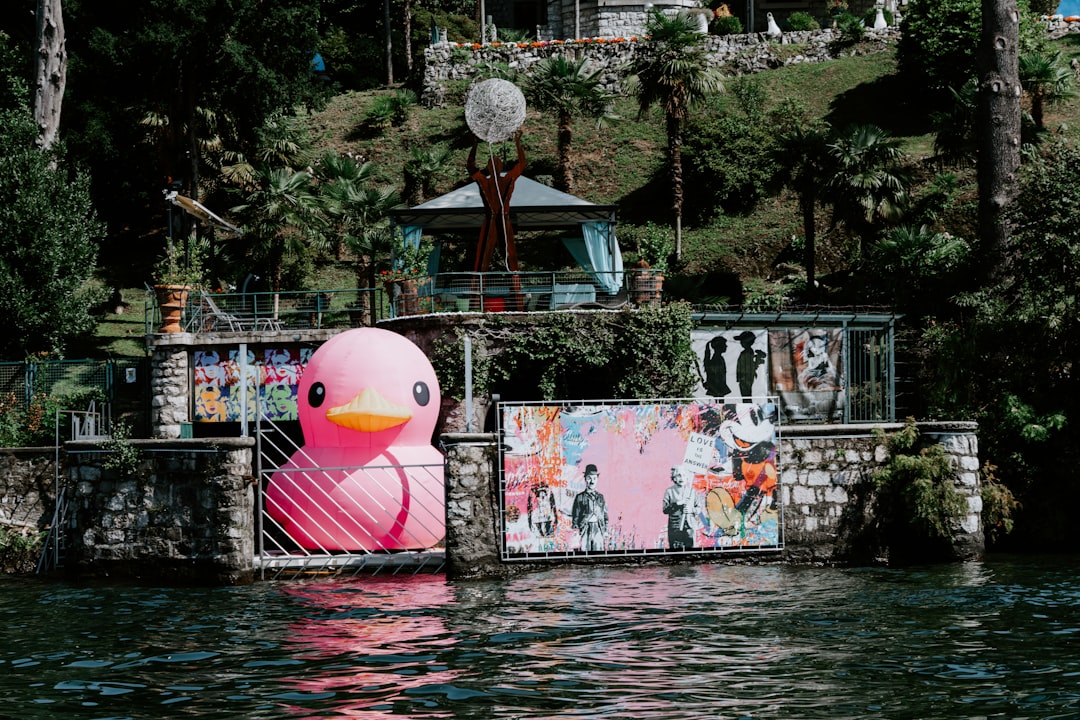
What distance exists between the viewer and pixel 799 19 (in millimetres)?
59219

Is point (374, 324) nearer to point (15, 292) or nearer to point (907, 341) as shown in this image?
point (15, 292)

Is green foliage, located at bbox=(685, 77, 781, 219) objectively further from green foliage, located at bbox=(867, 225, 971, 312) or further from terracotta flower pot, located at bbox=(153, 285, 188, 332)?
terracotta flower pot, located at bbox=(153, 285, 188, 332)

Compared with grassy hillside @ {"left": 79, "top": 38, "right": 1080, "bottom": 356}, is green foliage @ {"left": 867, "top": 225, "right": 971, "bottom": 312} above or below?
below

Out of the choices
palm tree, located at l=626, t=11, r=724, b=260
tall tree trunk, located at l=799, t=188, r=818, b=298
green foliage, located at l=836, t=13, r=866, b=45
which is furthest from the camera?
green foliage, located at l=836, t=13, r=866, b=45

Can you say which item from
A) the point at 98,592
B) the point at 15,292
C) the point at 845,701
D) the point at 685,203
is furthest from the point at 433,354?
the point at 685,203

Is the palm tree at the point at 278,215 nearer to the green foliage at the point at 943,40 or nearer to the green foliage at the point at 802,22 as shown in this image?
the green foliage at the point at 943,40

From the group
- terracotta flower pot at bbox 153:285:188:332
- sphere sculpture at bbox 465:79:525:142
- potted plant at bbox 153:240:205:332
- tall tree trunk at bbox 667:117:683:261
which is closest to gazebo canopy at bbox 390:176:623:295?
sphere sculpture at bbox 465:79:525:142

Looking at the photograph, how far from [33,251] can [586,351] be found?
1406 centimetres

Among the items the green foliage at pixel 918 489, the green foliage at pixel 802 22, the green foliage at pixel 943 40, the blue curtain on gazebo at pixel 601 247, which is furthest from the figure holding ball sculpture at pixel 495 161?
the green foliage at pixel 802 22

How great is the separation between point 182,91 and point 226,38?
2.36 metres

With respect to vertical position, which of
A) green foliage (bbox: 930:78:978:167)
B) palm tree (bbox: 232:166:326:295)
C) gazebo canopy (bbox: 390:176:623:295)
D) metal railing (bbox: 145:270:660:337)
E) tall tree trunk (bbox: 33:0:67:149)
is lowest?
metal railing (bbox: 145:270:660:337)

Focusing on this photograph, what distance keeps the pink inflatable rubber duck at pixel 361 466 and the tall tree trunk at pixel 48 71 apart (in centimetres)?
1678

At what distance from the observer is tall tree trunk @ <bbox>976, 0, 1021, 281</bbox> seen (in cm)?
2303

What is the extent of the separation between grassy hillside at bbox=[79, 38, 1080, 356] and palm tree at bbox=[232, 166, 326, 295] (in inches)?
182
